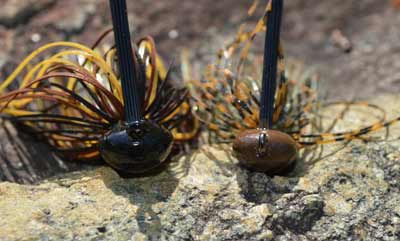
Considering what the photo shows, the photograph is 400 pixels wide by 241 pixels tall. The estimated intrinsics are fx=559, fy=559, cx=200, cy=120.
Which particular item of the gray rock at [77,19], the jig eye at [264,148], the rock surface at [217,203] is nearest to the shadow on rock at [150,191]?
the rock surface at [217,203]

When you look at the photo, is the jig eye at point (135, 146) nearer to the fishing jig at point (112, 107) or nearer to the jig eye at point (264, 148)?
the fishing jig at point (112, 107)

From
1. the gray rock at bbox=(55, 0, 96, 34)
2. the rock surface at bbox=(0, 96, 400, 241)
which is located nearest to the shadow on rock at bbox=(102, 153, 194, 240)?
the rock surface at bbox=(0, 96, 400, 241)

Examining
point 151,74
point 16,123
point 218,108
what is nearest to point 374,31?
point 218,108

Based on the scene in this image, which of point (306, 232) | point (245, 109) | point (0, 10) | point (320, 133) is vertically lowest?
point (306, 232)

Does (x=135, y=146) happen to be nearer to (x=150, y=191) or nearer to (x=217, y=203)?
(x=150, y=191)

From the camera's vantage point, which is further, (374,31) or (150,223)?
(374,31)

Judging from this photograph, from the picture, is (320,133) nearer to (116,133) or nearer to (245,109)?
(245,109)
